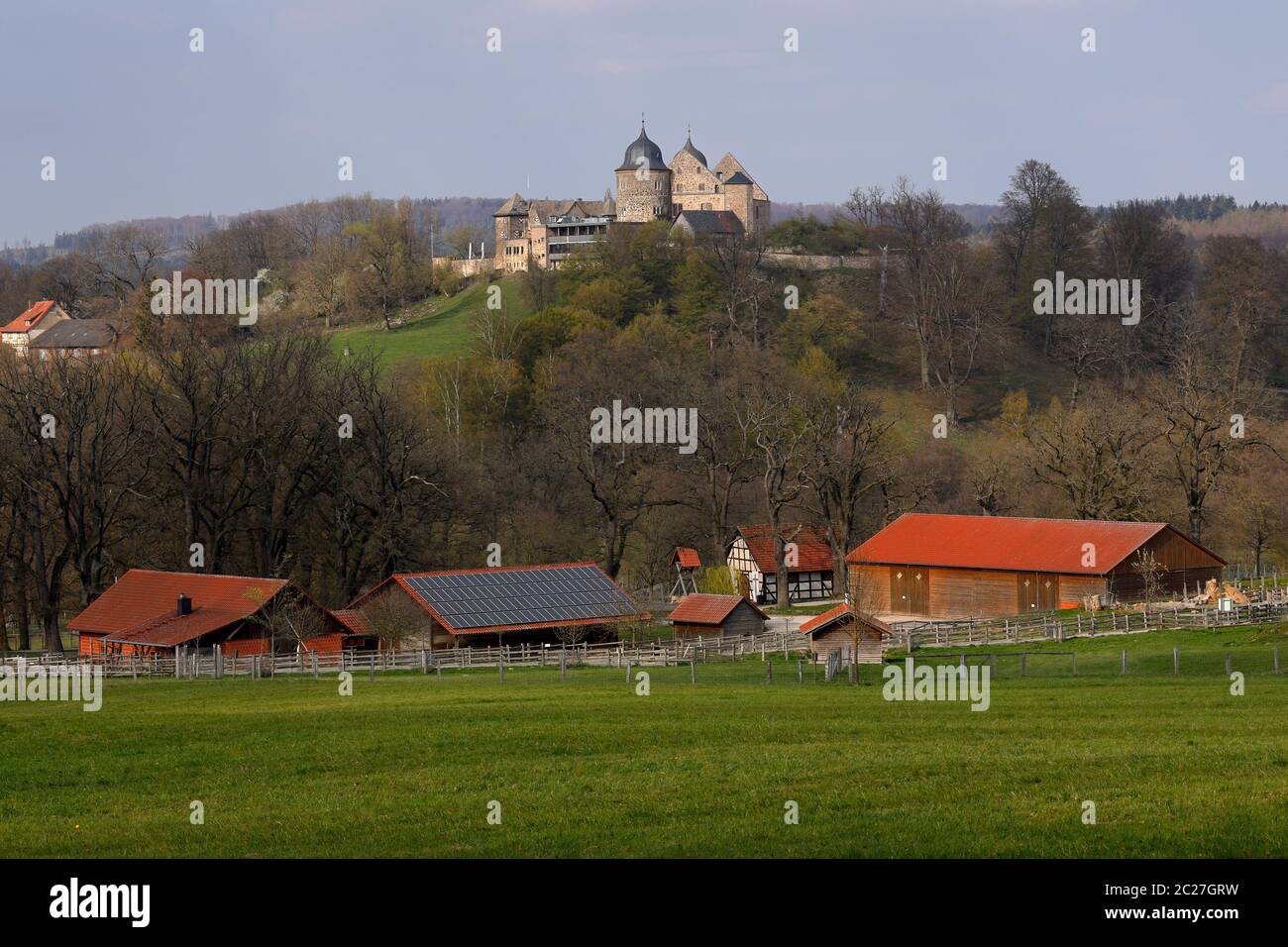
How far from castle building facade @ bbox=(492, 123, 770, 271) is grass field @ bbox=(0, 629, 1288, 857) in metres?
119

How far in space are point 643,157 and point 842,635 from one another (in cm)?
11096

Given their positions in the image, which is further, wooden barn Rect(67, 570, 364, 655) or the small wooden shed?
the small wooden shed

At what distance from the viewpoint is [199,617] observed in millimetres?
50688

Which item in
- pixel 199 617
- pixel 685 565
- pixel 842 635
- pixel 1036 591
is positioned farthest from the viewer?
pixel 685 565

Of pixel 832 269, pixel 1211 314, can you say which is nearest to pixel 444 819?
pixel 1211 314

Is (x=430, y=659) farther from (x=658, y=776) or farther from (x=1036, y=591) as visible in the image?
(x=658, y=776)

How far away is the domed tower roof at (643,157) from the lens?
6014 inches

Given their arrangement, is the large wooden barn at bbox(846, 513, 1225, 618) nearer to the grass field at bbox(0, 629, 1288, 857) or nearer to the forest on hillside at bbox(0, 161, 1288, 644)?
the forest on hillside at bbox(0, 161, 1288, 644)

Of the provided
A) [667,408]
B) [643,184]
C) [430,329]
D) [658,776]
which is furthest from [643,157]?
[658,776]

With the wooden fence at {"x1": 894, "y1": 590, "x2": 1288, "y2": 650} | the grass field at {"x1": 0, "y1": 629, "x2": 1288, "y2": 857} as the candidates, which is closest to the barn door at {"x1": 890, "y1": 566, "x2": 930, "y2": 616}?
the wooden fence at {"x1": 894, "y1": 590, "x2": 1288, "y2": 650}

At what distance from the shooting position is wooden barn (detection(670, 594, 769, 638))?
181 ft

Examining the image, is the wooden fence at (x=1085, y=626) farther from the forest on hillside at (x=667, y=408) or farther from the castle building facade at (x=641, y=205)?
the castle building facade at (x=641, y=205)

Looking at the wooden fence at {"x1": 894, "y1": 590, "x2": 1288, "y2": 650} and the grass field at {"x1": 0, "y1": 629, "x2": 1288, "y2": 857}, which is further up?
the grass field at {"x1": 0, "y1": 629, "x2": 1288, "y2": 857}

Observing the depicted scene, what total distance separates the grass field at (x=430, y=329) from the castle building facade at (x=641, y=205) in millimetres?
12498
